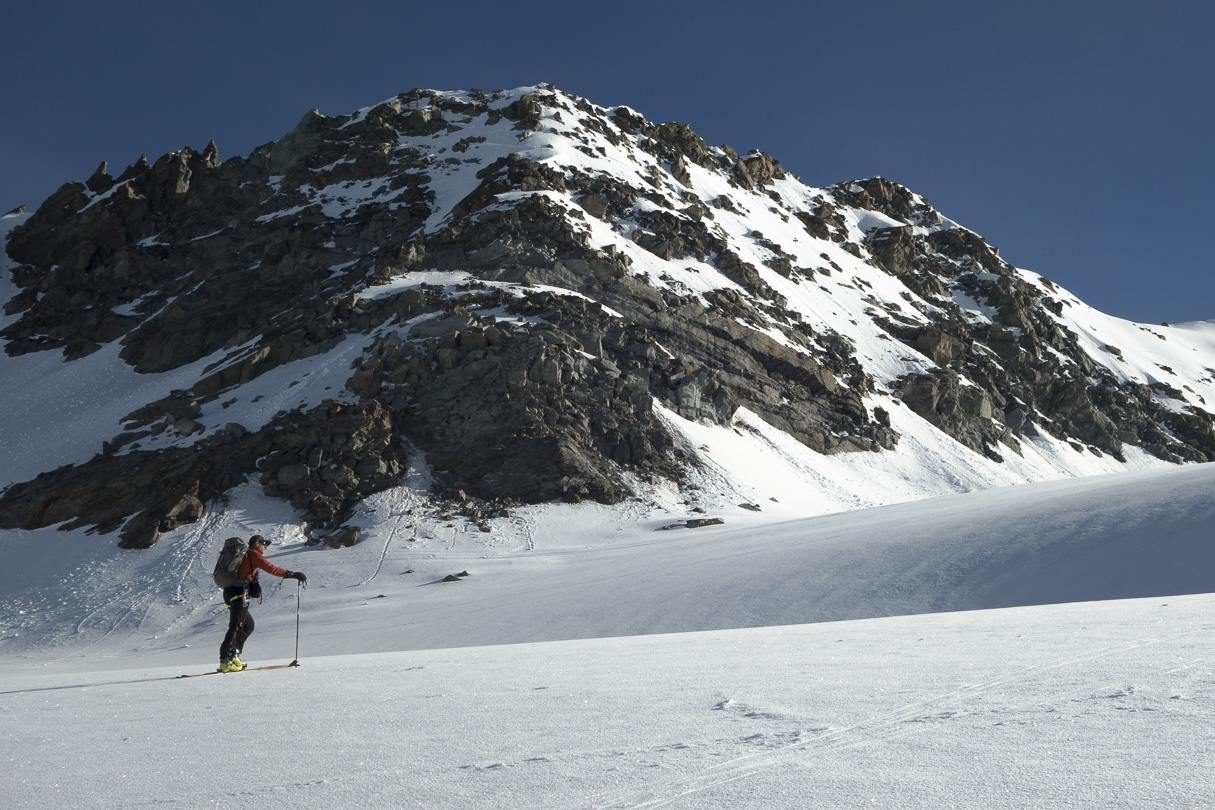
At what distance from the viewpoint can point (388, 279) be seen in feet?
134

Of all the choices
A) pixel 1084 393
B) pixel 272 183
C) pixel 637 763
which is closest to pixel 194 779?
pixel 637 763

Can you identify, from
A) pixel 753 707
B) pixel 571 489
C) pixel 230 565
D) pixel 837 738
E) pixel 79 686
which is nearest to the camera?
pixel 837 738

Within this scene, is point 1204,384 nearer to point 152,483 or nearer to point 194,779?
point 152,483

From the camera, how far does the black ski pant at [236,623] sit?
29.1 feet

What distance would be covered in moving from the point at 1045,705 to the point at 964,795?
1.56m

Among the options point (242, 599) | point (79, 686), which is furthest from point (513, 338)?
point (79, 686)

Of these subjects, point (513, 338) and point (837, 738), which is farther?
point (513, 338)

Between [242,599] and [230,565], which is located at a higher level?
[230,565]

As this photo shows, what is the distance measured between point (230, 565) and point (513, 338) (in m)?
24.3

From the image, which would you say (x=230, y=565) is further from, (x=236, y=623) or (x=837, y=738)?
(x=837, y=738)

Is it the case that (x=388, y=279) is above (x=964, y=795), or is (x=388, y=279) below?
above

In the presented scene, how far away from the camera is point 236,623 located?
9.02m

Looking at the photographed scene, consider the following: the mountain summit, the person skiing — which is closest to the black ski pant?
the person skiing

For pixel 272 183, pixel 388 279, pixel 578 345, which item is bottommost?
pixel 578 345
